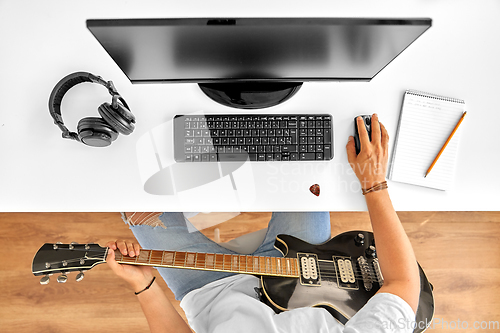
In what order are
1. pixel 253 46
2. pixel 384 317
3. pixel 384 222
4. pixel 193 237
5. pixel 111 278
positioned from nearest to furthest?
1. pixel 253 46
2. pixel 384 317
3. pixel 384 222
4. pixel 193 237
5. pixel 111 278

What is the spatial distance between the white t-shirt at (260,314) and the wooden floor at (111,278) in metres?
Result: 0.46

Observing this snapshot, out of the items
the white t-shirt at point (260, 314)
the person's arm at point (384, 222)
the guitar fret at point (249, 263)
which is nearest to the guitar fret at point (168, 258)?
Answer: the white t-shirt at point (260, 314)

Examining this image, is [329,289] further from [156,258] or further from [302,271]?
[156,258]

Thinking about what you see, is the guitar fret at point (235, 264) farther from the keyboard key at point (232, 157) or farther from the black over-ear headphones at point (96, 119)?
the black over-ear headphones at point (96, 119)

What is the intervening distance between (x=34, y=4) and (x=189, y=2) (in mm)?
493

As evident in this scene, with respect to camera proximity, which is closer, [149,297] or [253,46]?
[253,46]

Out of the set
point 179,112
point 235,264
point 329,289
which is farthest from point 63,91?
point 329,289

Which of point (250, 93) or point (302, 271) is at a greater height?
point (250, 93)

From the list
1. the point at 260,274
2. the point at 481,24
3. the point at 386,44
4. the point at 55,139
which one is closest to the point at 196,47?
the point at 386,44

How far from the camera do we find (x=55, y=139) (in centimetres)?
81

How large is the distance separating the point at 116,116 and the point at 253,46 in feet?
1.22

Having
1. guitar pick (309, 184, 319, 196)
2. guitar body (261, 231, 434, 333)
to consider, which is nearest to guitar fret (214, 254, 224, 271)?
guitar body (261, 231, 434, 333)

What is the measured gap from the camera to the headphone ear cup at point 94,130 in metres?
0.70

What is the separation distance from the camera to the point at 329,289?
0.87 meters
